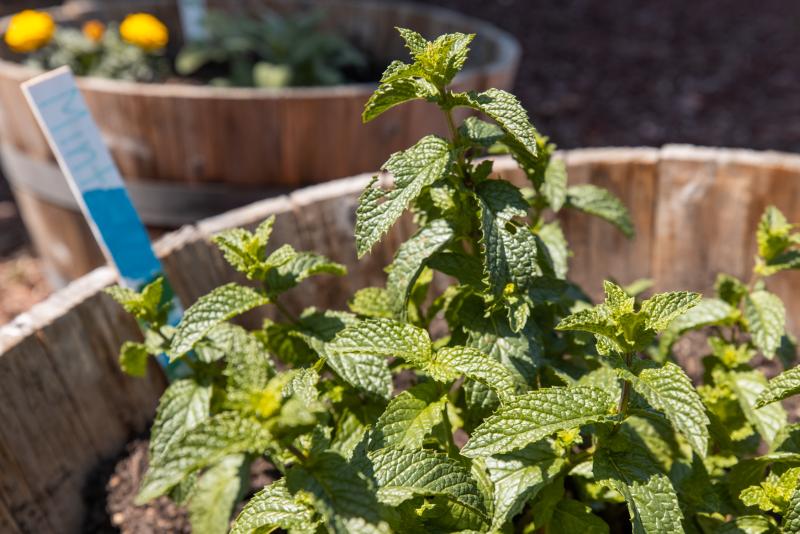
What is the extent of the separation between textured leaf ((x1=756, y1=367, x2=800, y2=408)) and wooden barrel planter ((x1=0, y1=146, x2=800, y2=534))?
96 cm

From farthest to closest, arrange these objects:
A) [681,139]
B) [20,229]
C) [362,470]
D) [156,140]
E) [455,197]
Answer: [681,139] → [20,229] → [156,140] → [455,197] → [362,470]

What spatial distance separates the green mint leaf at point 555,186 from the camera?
1267 mm

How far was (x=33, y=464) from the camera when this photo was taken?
140cm

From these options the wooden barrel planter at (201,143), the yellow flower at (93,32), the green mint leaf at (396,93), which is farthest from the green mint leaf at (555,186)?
the yellow flower at (93,32)

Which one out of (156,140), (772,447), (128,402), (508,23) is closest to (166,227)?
(156,140)

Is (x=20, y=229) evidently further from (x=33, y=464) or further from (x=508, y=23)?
(x=508, y=23)

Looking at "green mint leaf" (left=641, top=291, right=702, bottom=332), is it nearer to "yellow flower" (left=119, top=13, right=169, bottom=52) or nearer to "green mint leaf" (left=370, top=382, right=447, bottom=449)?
"green mint leaf" (left=370, top=382, right=447, bottom=449)

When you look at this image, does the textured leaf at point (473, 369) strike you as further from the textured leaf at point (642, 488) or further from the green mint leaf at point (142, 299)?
the green mint leaf at point (142, 299)

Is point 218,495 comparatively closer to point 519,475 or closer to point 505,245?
point 519,475

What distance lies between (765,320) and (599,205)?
0.35m

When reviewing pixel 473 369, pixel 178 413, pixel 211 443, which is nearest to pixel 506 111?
pixel 473 369

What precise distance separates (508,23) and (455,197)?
509 cm

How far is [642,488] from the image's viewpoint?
0.97 metres

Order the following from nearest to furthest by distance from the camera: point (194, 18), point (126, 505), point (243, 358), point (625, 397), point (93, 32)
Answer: point (625, 397) → point (243, 358) → point (126, 505) → point (93, 32) → point (194, 18)
